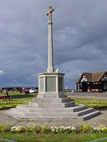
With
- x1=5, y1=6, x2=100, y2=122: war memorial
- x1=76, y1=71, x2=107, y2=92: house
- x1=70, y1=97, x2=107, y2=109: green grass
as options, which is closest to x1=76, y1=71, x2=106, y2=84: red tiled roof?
x1=76, y1=71, x2=107, y2=92: house

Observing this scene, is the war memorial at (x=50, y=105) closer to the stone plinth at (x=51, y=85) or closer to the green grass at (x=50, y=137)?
the stone plinth at (x=51, y=85)

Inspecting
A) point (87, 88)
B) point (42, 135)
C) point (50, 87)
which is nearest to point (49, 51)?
point (50, 87)

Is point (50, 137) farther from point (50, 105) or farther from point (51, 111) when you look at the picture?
point (50, 105)

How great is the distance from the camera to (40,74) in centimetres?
1308

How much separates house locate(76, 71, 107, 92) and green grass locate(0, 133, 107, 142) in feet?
149

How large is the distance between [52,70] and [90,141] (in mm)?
7407

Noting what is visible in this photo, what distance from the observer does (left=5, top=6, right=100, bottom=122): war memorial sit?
10.6 metres

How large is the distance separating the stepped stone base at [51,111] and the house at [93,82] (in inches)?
1588

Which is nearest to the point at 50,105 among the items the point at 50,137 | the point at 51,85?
the point at 51,85

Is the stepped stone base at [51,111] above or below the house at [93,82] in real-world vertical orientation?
below

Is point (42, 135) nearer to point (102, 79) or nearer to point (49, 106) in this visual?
point (49, 106)

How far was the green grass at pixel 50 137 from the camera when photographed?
20.7 feet

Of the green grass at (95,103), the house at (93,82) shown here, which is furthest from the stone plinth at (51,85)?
the house at (93,82)

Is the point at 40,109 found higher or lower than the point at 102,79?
lower
